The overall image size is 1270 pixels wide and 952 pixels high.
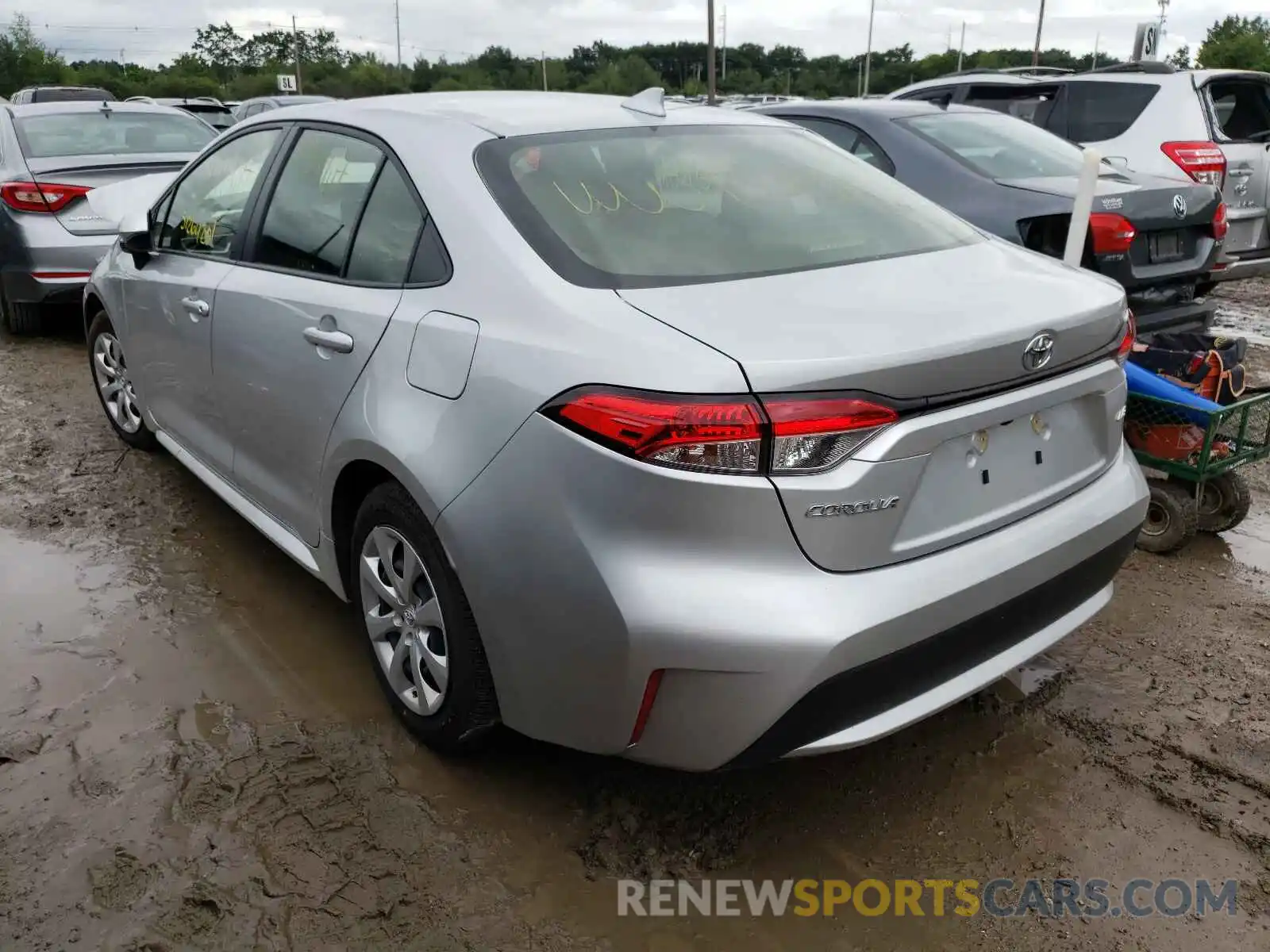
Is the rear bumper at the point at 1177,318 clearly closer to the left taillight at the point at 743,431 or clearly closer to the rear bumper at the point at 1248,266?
the rear bumper at the point at 1248,266

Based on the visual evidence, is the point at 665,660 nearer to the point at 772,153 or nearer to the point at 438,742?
the point at 438,742

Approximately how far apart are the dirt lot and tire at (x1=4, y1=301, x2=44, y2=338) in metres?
4.66

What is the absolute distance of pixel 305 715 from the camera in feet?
9.76

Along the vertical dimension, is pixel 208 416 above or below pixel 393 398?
below

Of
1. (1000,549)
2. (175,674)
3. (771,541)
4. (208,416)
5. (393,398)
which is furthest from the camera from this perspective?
(208,416)

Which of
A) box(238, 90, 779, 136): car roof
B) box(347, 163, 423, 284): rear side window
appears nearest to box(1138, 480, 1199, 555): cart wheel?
box(238, 90, 779, 136): car roof

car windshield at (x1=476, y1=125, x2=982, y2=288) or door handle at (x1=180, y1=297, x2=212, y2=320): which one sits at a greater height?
car windshield at (x1=476, y1=125, x2=982, y2=288)

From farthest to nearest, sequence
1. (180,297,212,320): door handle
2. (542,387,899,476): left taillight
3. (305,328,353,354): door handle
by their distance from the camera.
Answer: (180,297,212,320): door handle
(305,328,353,354): door handle
(542,387,899,476): left taillight

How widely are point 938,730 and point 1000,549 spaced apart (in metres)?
0.84

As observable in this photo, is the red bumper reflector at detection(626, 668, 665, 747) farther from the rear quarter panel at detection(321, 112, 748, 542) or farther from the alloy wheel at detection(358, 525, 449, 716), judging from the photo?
the alloy wheel at detection(358, 525, 449, 716)

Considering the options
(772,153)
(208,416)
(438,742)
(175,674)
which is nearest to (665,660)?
(438,742)

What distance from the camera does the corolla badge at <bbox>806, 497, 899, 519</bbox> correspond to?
198 cm

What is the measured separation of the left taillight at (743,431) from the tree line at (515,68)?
48.8 meters

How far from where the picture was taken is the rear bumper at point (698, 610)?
1975 mm
